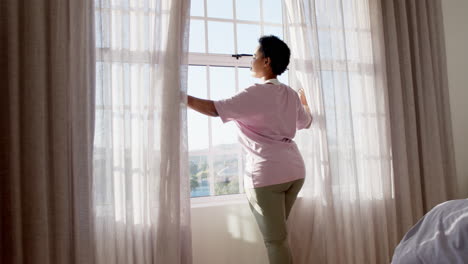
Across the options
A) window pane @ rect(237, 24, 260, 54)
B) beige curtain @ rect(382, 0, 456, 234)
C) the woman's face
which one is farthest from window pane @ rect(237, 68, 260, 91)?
beige curtain @ rect(382, 0, 456, 234)

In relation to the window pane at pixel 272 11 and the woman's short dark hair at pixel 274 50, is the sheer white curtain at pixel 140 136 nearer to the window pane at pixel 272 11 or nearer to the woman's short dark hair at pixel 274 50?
the woman's short dark hair at pixel 274 50

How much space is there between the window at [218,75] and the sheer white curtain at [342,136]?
0.34 metres

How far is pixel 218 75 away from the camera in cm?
260

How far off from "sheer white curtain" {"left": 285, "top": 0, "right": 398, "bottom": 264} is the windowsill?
39 cm

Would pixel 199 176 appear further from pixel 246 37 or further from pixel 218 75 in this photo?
pixel 246 37

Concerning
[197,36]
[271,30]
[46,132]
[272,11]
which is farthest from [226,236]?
[272,11]

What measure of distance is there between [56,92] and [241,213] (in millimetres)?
1295

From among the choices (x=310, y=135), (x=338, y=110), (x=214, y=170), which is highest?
(x=338, y=110)

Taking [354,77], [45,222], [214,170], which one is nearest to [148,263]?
[45,222]

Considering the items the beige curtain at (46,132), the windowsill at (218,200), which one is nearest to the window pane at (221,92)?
the windowsill at (218,200)

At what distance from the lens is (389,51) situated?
2.74m

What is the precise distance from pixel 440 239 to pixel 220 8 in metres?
2.01

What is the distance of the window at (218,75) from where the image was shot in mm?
2527

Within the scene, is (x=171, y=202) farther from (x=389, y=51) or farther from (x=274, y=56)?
(x=389, y=51)
